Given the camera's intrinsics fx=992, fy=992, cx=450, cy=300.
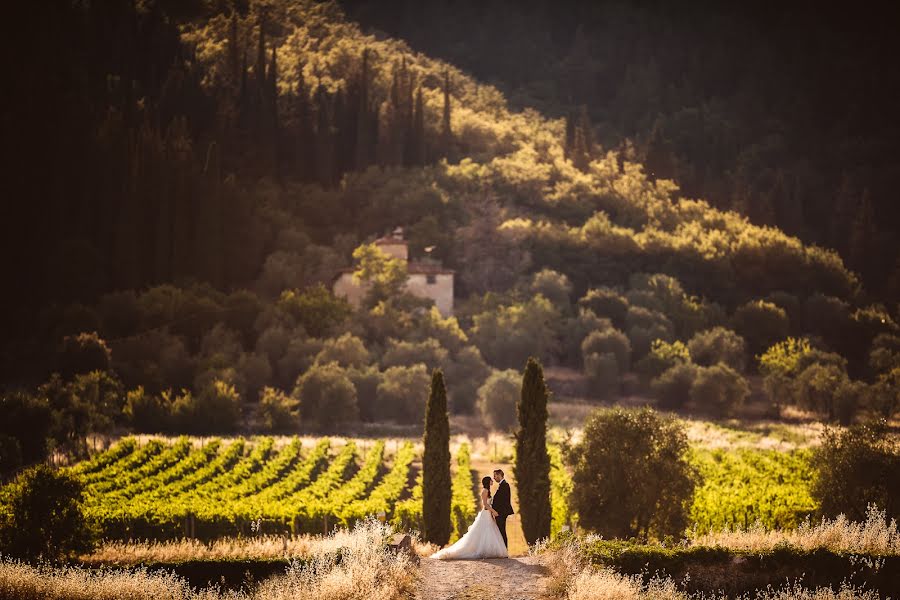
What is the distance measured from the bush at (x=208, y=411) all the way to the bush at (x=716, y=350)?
41.4 meters

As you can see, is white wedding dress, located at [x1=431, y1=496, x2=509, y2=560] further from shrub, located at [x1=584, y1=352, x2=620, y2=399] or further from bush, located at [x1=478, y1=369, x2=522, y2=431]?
shrub, located at [x1=584, y1=352, x2=620, y2=399]

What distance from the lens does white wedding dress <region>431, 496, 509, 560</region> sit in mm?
19719

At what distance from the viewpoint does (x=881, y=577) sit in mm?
17828

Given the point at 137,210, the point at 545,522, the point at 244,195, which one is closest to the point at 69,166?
the point at 137,210

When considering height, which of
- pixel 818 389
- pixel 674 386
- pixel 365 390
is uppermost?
pixel 674 386

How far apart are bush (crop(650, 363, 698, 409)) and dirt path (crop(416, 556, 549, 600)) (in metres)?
59.2

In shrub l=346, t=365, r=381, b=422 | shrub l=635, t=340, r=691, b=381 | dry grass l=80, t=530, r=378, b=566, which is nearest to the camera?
dry grass l=80, t=530, r=378, b=566

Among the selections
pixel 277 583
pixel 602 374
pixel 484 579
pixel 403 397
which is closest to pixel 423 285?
pixel 602 374

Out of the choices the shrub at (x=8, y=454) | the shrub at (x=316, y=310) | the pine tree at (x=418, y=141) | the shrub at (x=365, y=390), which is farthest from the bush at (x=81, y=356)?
the pine tree at (x=418, y=141)

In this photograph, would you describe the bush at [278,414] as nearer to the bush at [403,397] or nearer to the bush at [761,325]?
the bush at [403,397]

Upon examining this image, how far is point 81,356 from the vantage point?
201 feet

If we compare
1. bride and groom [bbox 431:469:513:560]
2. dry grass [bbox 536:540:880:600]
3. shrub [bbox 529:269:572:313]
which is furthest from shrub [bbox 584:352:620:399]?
dry grass [bbox 536:540:880:600]

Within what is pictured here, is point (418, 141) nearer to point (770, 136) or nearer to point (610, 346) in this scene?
point (610, 346)

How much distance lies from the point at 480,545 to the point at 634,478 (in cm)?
1004
